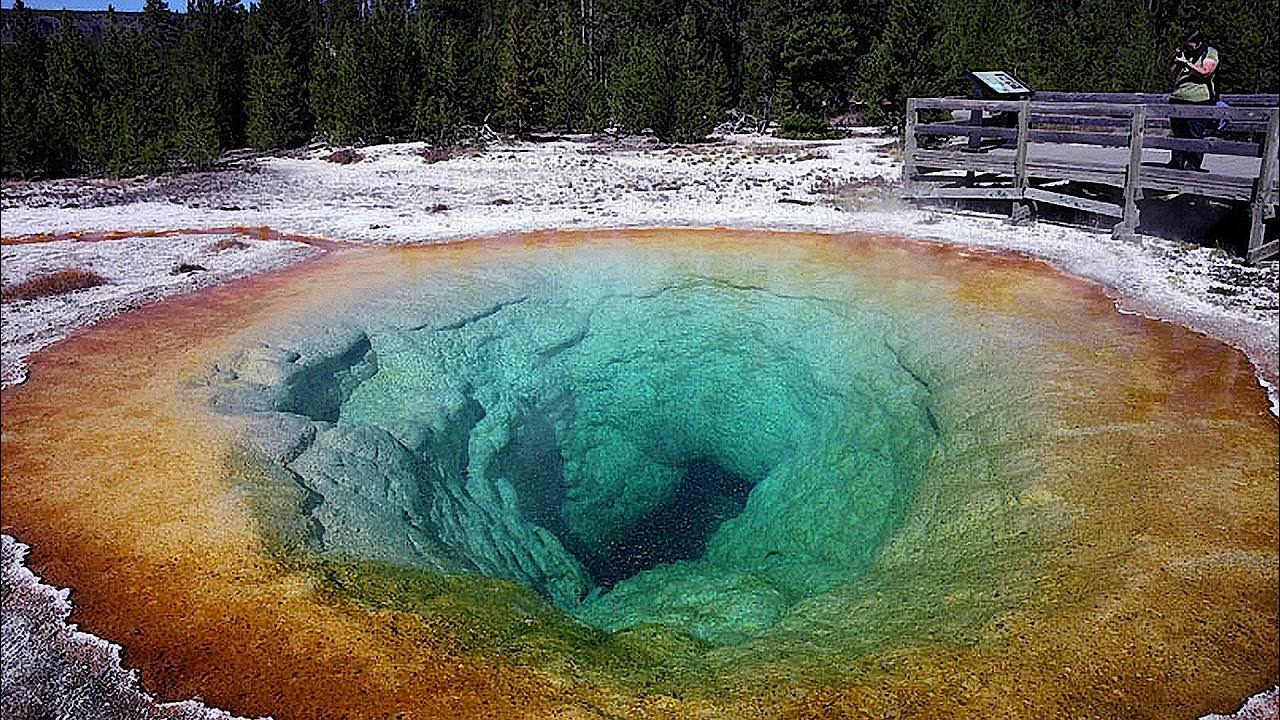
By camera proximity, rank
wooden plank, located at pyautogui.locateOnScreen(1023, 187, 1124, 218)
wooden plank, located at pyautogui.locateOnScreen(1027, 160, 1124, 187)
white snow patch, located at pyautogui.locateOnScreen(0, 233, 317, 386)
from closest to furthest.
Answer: white snow patch, located at pyautogui.locateOnScreen(0, 233, 317, 386), wooden plank, located at pyautogui.locateOnScreen(1023, 187, 1124, 218), wooden plank, located at pyautogui.locateOnScreen(1027, 160, 1124, 187)

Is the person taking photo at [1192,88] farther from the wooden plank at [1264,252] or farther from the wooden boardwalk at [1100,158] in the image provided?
the wooden plank at [1264,252]

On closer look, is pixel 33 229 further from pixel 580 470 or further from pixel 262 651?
pixel 580 470

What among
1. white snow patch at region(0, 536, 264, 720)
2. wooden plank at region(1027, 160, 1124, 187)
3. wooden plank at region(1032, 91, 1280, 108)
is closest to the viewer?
white snow patch at region(0, 536, 264, 720)

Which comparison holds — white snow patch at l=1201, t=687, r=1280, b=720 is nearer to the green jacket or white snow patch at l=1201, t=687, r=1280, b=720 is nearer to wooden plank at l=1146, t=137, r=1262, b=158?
wooden plank at l=1146, t=137, r=1262, b=158

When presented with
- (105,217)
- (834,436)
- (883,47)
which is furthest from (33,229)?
(883,47)

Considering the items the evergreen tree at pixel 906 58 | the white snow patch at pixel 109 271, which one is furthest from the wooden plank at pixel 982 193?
the evergreen tree at pixel 906 58

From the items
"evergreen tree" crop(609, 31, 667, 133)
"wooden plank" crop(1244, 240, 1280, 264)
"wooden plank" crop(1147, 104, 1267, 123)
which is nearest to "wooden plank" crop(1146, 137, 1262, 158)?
"wooden plank" crop(1147, 104, 1267, 123)
